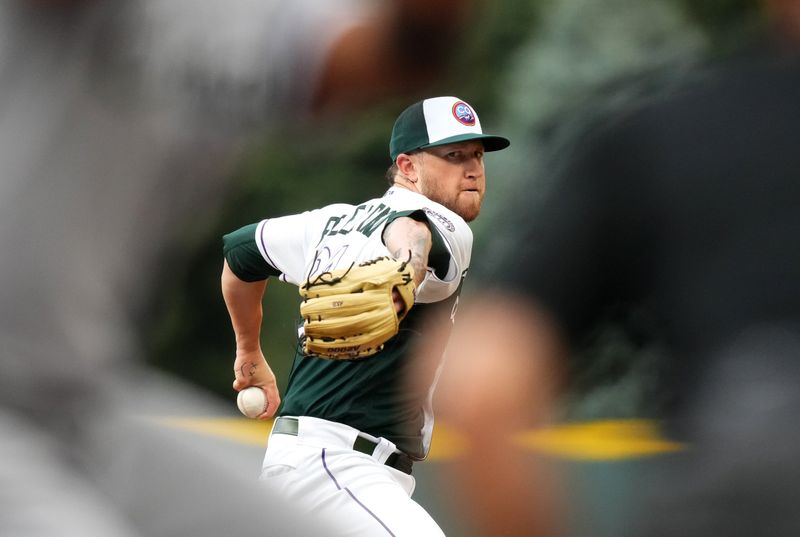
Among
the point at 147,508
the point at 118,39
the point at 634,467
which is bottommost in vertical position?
the point at 634,467

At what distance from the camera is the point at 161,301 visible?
1.15m

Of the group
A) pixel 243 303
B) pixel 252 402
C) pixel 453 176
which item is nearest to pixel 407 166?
pixel 453 176

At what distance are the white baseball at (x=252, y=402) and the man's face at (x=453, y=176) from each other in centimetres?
55

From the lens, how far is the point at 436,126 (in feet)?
8.18

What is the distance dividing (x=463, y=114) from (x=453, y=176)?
136 mm

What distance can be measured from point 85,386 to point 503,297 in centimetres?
87

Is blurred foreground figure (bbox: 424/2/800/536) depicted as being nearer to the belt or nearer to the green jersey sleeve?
the belt

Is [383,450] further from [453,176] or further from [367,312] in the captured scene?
[453,176]

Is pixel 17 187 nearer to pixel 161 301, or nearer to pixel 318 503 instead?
pixel 161 301

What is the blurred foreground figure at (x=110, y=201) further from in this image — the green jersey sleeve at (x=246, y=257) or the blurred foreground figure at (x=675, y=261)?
the green jersey sleeve at (x=246, y=257)

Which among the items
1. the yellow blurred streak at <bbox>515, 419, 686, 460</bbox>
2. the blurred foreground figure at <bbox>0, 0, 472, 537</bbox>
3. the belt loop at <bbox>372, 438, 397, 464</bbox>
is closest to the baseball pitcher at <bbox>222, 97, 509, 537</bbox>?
the belt loop at <bbox>372, 438, 397, 464</bbox>

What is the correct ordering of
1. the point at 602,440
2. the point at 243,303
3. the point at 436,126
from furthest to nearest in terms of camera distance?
the point at 602,440 → the point at 243,303 → the point at 436,126

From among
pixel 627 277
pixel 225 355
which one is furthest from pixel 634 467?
pixel 225 355

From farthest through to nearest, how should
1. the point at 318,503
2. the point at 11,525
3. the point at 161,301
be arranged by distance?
the point at 318,503 < the point at 161,301 < the point at 11,525
